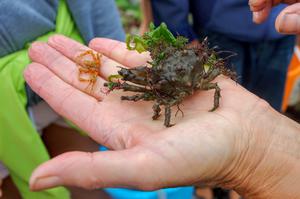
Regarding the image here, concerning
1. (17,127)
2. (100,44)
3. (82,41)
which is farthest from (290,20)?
(17,127)

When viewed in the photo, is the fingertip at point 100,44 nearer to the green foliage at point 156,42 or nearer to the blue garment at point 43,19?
the blue garment at point 43,19

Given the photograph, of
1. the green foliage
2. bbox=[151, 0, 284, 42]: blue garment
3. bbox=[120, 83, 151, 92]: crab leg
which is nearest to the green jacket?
the green foliage

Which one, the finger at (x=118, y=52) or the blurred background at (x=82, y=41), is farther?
the finger at (x=118, y=52)

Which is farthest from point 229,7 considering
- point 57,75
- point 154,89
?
point 57,75

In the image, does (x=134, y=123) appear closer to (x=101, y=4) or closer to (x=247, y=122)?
(x=247, y=122)

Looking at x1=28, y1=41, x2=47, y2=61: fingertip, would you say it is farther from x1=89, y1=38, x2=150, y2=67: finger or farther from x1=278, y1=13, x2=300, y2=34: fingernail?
x1=278, y1=13, x2=300, y2=34: fingernail

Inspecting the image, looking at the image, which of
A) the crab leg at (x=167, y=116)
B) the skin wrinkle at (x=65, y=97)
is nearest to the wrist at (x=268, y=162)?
the crab leg at (x=167, y=116)
